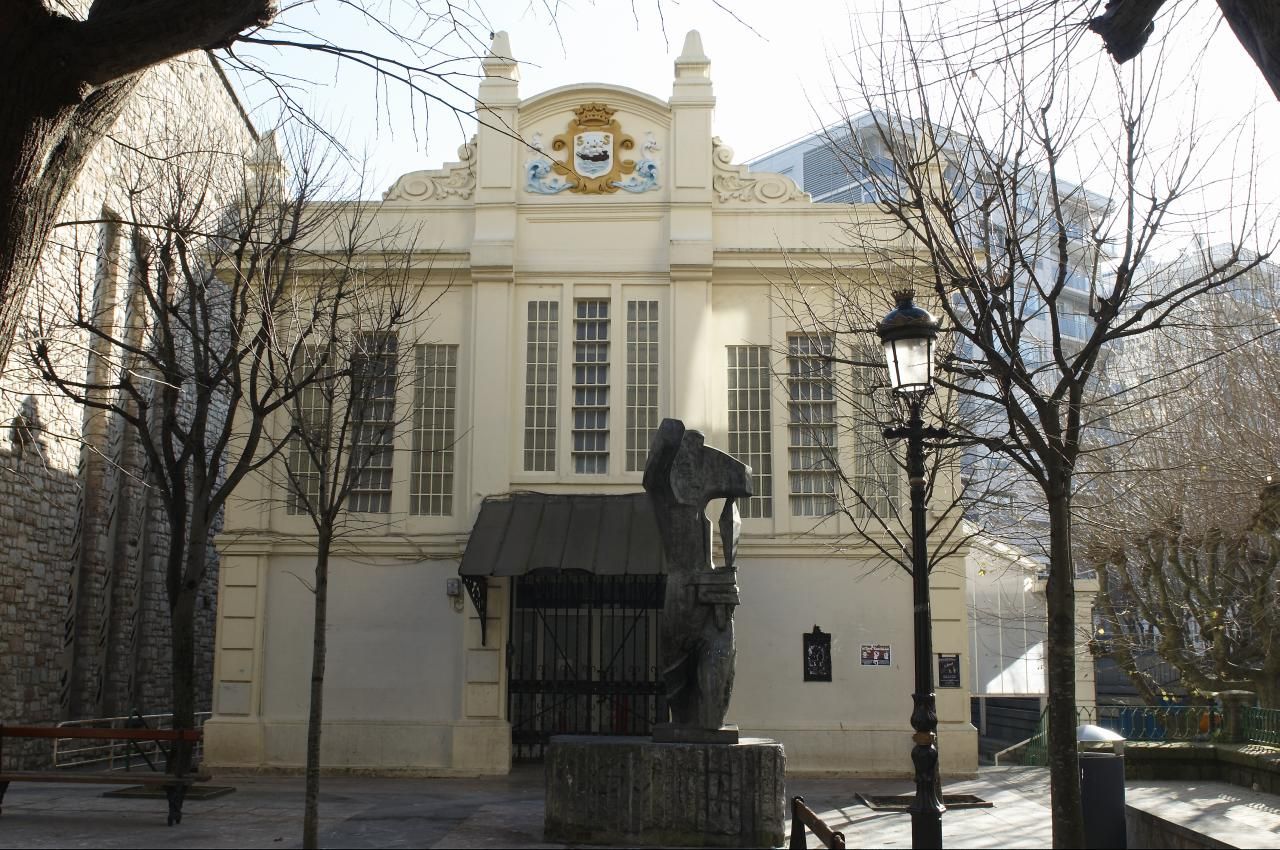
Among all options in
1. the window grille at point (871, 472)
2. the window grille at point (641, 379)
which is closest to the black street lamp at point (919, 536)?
the window grille at point (871, 472)

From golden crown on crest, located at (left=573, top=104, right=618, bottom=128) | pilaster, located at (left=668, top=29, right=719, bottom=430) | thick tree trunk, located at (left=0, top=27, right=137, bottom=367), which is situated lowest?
thick tree trunk, located at (left=0, top=27, right=137, bottom=367)

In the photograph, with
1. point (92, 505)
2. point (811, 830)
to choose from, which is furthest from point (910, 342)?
point (92, 505)

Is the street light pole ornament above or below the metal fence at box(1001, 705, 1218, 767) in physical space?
above

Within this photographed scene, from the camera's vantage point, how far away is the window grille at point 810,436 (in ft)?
57.1

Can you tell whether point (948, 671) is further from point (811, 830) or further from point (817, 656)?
point (811, 830)

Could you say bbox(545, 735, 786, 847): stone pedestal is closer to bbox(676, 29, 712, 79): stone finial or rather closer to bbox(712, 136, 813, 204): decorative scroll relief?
bbox(712, 136, 813, 204): decorative scroll relief

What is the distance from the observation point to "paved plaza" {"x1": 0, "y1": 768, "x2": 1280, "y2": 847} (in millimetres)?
10898

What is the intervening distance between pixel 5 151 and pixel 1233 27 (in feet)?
16.3

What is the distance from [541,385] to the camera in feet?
58.8

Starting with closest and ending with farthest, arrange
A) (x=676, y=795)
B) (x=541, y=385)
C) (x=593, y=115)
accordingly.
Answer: (x=676, y=795) → (x=541, y=385) → (x=593, y=115)

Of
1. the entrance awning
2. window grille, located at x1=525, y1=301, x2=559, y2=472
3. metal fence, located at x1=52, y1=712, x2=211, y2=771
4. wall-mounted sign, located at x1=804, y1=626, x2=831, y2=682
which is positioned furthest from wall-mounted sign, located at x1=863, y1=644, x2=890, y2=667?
metal fence, located at x1=52, y1=712, x2=211, y2=771

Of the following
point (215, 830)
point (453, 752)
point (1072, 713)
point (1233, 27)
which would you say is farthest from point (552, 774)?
point (1233, 27)

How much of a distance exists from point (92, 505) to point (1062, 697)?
667 inches

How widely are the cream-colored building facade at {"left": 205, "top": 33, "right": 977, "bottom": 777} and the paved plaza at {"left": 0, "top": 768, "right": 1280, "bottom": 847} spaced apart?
111 cm
